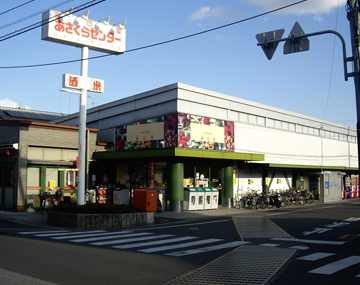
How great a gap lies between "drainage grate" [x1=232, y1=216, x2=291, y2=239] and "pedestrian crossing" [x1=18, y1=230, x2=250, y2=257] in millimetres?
1841

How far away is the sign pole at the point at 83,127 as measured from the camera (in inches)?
783

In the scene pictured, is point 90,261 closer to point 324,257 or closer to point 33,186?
point 324,257

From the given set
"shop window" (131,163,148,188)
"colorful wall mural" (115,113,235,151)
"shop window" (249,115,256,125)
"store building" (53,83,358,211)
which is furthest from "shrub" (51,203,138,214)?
"shop window" (249,115,256,125)

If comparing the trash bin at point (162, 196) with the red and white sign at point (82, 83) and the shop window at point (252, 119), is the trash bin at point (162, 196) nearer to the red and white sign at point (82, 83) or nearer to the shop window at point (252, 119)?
the red and white sign at point (82, 83)

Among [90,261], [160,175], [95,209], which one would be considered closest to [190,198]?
[160,175]

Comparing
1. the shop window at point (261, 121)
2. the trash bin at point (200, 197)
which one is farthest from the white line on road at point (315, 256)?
the shop window at point (261, 121)

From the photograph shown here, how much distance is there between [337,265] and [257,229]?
23.7 ft

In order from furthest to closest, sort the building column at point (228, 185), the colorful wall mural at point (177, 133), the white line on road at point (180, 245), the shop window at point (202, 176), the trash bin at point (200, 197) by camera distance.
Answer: the building column at point (228, 185) → the shop window at point (202, 176) → the trash bin at point (200, 197) → the colorful wall mural at point (177, 133) → the white line on road at point (180, 245)

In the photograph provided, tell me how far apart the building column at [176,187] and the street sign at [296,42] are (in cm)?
1211

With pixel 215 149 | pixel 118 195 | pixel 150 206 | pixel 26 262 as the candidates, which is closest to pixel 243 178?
pixel 215 149

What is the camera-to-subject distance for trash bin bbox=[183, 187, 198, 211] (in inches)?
944

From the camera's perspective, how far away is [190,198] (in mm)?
24016

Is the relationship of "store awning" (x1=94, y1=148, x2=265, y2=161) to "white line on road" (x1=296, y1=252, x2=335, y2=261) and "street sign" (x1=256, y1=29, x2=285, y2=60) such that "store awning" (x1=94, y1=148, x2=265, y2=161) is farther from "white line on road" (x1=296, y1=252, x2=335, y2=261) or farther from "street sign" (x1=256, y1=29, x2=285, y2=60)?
"white line on road" (x1=296, y1=252, x2=335, y2=261)

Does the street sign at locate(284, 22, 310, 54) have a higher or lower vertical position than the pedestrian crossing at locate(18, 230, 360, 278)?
higher
